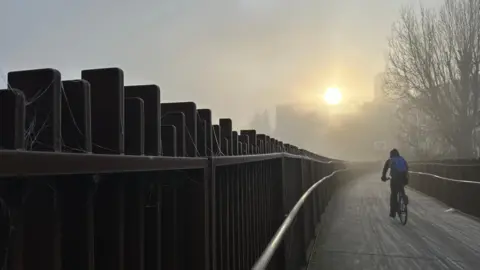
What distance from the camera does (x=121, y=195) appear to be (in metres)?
1.76

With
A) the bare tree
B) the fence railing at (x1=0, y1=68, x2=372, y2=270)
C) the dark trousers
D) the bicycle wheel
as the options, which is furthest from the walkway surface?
the bare tree

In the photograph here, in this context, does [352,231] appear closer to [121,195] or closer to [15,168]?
[121,195]

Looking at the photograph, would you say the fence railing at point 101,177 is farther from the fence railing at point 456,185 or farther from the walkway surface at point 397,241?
the fence railing at point 456,185

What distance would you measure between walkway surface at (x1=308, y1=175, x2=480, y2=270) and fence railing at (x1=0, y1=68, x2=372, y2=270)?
5.13m

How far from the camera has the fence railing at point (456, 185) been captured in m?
13.0

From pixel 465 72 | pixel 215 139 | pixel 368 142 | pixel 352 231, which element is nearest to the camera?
pixel 215 139

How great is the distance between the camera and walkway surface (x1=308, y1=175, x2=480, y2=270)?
7.46m

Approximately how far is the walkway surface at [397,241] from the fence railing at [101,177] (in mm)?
5134

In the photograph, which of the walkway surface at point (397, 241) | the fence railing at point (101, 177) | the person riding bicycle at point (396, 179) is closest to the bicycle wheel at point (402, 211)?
the walkway surface at point (397, 241)

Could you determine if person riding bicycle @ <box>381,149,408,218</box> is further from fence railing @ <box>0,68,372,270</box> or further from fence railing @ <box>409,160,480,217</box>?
fence railing @ <box>0,68,372,270</box>

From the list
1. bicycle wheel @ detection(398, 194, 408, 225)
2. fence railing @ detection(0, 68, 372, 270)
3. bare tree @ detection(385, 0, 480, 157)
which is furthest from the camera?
bare tree @ detection(385, 0, 480, 157)

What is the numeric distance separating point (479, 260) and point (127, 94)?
23.6ft

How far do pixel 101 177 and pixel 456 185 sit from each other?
50.1 ft

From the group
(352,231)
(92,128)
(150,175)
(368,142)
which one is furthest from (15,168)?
(368,142)
